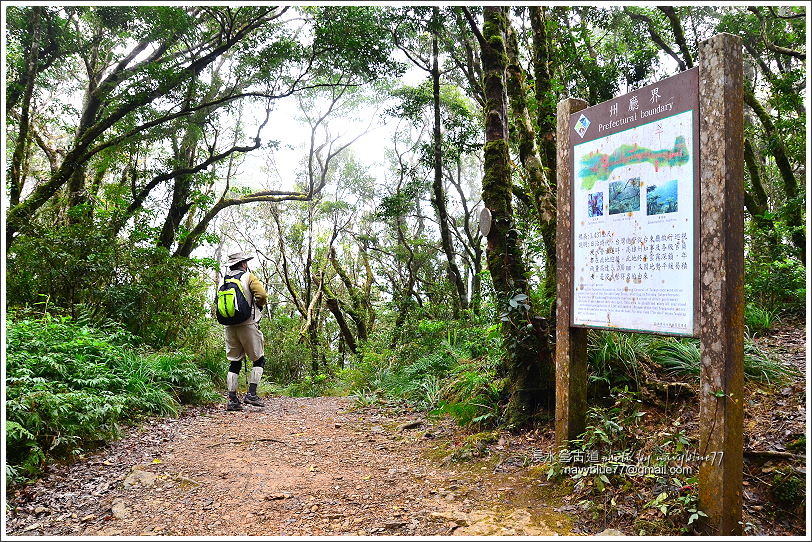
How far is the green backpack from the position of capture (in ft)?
23.0

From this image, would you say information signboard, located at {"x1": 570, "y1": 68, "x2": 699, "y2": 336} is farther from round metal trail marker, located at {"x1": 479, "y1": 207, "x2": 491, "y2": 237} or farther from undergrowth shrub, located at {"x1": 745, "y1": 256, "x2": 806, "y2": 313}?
undergrowth shrub, located at {"x1": 745, "y1": 256, "x2": 806, "y2": 313}

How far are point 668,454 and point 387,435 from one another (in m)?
3.23

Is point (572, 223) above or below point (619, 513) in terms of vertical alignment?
above

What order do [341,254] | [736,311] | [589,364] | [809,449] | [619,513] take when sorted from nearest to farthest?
[809,449], [736,311], [619,513], [589,364], [341,254]

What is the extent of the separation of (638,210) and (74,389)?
5317mm

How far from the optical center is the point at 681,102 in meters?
3.24

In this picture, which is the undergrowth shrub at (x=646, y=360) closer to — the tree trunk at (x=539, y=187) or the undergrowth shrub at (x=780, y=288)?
the tree trunk at (x=539, y=187)

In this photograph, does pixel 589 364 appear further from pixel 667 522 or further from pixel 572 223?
pixel 667 522

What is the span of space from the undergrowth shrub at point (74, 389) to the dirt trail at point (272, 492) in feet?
0.74

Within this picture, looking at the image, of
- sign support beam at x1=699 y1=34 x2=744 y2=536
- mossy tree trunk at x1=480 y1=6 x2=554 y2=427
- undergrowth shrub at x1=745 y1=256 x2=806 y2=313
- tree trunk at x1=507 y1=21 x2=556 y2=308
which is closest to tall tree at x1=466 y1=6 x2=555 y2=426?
mossy tree trunk at x1=480 y1=6 x2=554 y2=427

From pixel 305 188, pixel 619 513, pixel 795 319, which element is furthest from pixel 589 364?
pixel 305 188

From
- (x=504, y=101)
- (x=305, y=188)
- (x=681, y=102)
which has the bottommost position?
(x=681, y=102)

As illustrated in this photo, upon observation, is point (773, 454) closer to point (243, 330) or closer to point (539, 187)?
point (539, 187)

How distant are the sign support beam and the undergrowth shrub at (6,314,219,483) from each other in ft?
15.2
